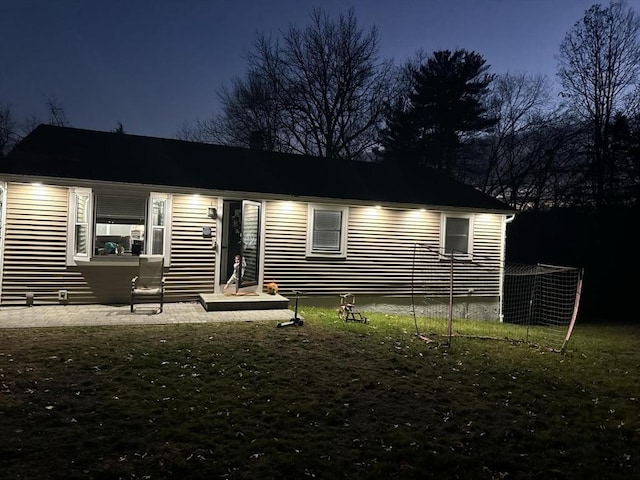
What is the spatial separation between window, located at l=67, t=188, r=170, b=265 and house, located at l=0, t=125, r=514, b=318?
0.07 ft

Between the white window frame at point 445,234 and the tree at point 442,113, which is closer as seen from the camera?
the white window frame at point 445,234

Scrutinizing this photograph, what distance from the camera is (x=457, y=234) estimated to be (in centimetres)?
1225

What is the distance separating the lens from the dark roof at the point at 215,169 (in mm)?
9383

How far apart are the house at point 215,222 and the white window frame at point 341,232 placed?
0.03 metres

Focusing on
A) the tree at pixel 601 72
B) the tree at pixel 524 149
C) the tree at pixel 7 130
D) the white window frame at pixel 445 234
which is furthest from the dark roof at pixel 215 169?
the tree at pixel 7 130

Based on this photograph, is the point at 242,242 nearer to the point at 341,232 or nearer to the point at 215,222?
the point at 215,222

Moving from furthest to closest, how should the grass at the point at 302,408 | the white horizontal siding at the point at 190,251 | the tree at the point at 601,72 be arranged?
the tree at the point at 601,72 < the white horizontal siding at the point at 190,251 < the grass at the point at 302,408

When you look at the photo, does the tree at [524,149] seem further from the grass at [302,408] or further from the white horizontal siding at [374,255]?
the grass at [302,408]

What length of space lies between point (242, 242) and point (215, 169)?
6.34 feet

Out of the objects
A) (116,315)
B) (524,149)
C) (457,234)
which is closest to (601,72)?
(524,149)

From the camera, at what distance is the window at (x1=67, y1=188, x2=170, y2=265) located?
8.97m

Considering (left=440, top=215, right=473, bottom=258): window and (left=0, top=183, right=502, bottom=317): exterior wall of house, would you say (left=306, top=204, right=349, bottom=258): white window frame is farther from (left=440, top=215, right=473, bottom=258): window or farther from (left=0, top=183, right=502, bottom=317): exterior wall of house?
(left=440, top=215, right=473, bottom=258): window

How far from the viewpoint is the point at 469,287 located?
40.7ft

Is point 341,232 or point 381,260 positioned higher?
point 341,232
